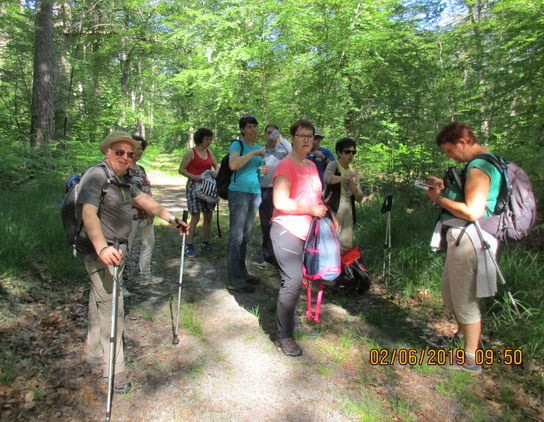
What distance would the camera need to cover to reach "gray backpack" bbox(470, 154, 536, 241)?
2.77 meters

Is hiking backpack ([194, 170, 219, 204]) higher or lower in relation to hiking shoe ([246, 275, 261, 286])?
higher

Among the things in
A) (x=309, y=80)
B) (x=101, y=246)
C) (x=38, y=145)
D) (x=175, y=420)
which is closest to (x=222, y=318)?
(x=175, y=420)

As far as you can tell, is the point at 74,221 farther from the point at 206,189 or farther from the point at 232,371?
the point at 206,189

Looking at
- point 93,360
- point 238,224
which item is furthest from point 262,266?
point 93,360

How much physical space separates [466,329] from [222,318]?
260 centimetres

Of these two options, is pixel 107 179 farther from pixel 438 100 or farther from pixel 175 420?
pixel 438 100

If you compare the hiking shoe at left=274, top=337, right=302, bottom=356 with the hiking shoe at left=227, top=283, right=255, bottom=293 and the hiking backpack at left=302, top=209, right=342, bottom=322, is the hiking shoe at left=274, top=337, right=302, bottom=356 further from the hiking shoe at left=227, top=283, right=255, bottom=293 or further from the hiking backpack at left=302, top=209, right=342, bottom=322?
the hiking shoe at left=227, top=283, right=255, bottom=293

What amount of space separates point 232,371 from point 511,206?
2842 mm

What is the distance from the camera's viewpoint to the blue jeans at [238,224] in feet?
14.7

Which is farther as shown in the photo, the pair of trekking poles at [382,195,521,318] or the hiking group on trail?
the pair of trekking poles at [382,195,521,318]

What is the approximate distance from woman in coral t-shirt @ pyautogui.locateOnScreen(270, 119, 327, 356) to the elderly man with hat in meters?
1.28

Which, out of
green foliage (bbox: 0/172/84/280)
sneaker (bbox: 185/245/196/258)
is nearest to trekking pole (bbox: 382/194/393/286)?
sneaker (bbox: 185/245/196/258)

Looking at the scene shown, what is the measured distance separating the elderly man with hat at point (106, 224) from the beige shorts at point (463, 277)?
9.06ft
